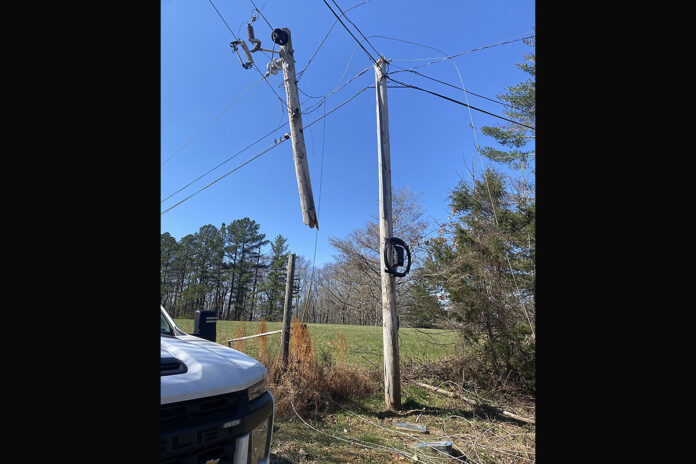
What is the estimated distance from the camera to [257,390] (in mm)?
2254

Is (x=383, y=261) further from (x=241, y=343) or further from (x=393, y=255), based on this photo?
(x=241, y=343)

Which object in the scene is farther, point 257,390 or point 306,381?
point 306,381

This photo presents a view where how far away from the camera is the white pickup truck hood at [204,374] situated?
5.44 ft

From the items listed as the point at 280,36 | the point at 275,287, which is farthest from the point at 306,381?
the point at 275,287

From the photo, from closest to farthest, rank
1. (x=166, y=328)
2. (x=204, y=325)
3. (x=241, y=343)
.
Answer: (x=166, y=328) < (x=204, y=325) < (x=241, y=343)

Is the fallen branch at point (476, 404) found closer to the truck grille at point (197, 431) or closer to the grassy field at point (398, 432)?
the grassy field at point (398, 432)

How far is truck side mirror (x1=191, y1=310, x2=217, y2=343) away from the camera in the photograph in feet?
10.3

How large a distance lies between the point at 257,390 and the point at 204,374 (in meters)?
0.51

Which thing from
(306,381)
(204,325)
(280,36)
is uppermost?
(280,36)

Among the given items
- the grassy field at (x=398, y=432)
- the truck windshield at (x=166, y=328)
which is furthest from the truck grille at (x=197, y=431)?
the grassy field at (x=398, y=432)
